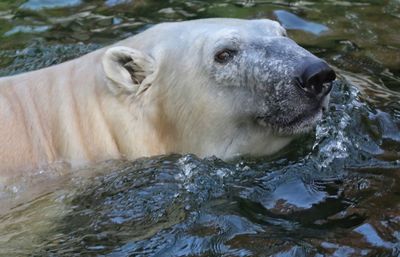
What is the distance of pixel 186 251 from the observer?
3.66m

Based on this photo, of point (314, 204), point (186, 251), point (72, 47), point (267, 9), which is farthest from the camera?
point (267, 9)

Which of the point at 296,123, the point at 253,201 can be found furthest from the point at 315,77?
the point at 253,201

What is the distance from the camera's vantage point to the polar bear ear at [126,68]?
445 centimetres

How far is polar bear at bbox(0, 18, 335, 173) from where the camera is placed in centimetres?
434

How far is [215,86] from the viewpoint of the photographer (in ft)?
14.4

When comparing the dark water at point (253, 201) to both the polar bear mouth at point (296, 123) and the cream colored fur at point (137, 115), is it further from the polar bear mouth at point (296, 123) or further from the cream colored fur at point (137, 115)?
the polar bear mouth at point (296, 123)

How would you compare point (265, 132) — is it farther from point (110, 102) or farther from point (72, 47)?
point (72, 47)

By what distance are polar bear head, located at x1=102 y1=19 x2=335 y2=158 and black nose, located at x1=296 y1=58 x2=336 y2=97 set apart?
→ 0.05 metres

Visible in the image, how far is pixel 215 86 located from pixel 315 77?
63 cm

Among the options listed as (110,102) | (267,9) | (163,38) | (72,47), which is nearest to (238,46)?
(163,38)

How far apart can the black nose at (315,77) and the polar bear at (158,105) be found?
24 centimetres

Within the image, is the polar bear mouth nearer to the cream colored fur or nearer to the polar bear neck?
the cream colored fur

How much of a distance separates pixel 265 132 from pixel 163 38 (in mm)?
821

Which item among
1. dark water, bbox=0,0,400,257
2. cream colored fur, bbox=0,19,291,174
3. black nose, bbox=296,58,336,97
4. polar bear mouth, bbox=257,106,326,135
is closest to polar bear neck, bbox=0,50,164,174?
cream colored fur, bbox=0,19,291,174
